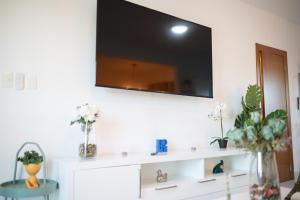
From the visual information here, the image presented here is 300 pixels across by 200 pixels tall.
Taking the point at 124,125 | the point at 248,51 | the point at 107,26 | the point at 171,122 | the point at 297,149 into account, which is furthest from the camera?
the point at 297,149

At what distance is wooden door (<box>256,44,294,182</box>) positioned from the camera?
3.88 meters

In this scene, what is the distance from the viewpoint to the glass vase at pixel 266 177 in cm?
124

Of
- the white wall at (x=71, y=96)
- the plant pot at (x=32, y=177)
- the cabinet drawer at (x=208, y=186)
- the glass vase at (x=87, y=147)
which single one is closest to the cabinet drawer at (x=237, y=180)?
the cabinet drawer at (x=208, y=186)

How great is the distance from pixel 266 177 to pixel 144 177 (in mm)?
1518

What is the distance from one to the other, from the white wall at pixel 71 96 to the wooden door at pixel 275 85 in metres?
0.87

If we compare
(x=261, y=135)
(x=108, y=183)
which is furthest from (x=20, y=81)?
(x=261, y=135)

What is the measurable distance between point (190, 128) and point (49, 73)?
5.34 ft

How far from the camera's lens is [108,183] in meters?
1.94

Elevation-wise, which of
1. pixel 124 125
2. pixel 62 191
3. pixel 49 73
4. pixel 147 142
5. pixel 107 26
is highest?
pixel 107 26

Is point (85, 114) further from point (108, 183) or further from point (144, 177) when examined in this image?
point (144, 177)

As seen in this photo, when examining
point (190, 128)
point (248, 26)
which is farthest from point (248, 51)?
point (190, 128)

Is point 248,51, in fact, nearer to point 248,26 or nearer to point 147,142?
point 248,26

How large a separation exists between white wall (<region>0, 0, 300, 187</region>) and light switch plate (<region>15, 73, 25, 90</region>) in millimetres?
38

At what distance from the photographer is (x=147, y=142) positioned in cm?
265
